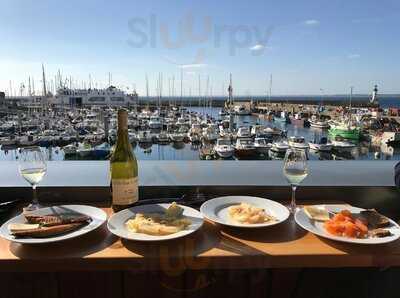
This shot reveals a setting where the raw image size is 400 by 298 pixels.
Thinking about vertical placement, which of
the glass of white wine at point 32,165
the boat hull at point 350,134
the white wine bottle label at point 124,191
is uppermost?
the glass of white wine at point 32,165

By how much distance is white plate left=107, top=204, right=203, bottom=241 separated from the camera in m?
0.75

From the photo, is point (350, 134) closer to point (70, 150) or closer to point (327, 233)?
point (70, 150)

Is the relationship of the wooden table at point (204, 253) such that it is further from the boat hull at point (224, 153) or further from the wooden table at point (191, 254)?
the boat hull at point (224, 153)

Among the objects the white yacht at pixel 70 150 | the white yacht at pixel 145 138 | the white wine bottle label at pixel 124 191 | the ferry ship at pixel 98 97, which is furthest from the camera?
the ferry ship at pixel 98 97

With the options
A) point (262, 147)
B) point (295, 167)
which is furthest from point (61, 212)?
point (262, 147)

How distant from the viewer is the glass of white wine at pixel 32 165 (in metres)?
0.93

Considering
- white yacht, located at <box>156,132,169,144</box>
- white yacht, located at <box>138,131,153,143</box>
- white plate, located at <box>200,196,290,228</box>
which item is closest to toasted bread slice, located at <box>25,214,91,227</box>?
white plate, located at <box>200,196,290,228</box>

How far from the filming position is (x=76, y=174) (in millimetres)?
1284

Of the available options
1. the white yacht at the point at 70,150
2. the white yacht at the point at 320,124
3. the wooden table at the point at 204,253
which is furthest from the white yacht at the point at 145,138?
the wooden table at the point at 204,253

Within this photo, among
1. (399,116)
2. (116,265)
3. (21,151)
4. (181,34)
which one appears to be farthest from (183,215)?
(399,116)

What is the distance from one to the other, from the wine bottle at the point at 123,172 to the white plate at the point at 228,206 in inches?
8.1

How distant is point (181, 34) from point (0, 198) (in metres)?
0.93

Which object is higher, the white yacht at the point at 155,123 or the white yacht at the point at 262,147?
the white yacht at the point at 155,123

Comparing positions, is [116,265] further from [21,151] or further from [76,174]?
[76,174]
